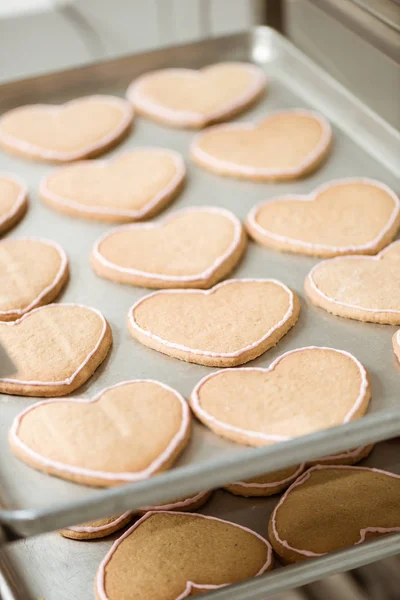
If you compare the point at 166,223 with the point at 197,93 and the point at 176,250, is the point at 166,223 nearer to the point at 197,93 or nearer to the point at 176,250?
the point at 176,250

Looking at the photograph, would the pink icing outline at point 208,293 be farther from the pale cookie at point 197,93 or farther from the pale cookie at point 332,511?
the pale cookie at point 197,93

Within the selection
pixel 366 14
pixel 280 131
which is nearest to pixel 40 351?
pixel 280 131

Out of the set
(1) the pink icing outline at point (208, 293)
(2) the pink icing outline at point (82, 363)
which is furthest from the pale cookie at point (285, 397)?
(2) the pink icing outline at point (82, 363)

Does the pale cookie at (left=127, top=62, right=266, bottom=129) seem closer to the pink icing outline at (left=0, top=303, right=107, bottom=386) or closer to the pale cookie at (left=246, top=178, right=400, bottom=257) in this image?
the pale cookie at (left=246, top=178, right=400, bottom=257)

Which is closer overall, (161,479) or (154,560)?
(161,479)

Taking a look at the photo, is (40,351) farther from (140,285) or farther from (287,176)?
(287,176)

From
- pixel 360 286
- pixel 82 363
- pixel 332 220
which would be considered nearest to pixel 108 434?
pixel 82 363

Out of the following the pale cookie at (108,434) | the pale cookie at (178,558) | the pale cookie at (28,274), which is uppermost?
the pale cookie at (28,274)
